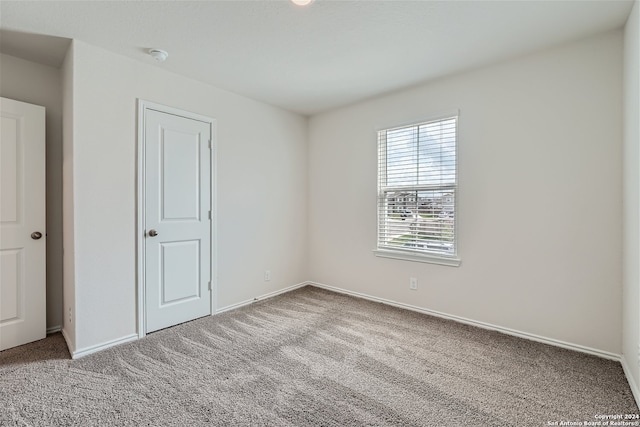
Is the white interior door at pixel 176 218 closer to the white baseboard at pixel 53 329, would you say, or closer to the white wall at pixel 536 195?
the white baseboard at pixel 53 329

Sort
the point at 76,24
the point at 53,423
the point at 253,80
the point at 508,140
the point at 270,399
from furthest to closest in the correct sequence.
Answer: the point at 253,80 → the point at 508,140 → the point at 76,24 → the point at 270,399 → the point at 53,423

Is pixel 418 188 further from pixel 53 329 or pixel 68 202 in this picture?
pixel 53 329

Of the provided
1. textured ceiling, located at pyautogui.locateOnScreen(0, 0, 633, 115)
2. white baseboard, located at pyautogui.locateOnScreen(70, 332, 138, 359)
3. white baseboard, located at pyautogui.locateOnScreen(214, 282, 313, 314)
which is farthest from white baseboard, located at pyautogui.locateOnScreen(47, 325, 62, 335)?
textured ceiling, located at pyautogui.locateOnScreen(0, 0, 633, 115)

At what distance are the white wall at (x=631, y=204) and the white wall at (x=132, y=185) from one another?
3265mm

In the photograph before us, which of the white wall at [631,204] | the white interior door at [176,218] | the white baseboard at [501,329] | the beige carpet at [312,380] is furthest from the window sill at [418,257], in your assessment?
the white interior door at [176,218]

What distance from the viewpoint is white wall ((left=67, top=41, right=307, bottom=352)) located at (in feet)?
7.65

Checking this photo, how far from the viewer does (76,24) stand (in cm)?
209

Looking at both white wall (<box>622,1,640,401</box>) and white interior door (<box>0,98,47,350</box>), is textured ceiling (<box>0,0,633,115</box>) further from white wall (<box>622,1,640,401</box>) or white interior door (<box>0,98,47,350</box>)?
white interior door (<box>0,98,47,350</box>)

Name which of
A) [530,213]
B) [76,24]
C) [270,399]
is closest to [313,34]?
[76,24]

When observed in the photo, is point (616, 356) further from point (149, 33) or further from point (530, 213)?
point (149, 33)

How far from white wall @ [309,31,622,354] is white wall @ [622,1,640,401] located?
4.6 inches

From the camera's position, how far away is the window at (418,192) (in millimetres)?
3014

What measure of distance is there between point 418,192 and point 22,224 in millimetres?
3706

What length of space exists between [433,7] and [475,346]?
8.50 ft
